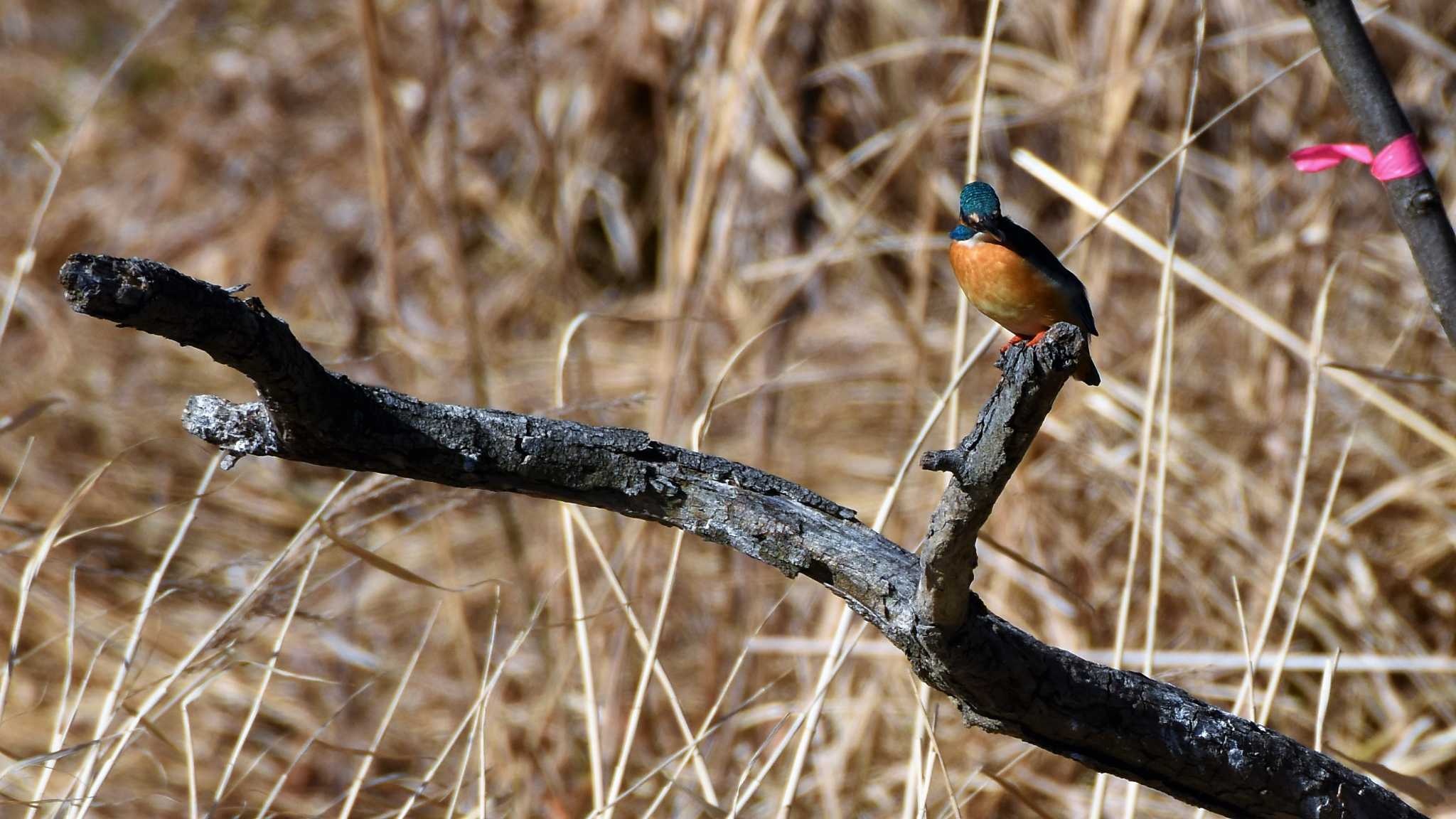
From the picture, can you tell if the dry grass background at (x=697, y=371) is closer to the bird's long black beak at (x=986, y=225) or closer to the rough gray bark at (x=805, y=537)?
the rough gray bark at (x=805, y=537)

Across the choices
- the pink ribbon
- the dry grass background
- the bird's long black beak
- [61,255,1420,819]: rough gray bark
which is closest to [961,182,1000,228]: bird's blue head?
the bird's long black beak

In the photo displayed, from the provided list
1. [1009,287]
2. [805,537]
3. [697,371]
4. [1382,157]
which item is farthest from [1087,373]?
[697,371]

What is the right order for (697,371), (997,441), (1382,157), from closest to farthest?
(997,441) < (1382,157) < (697,371)

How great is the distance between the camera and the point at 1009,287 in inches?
32.5

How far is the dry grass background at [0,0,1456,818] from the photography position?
2332 millimetres

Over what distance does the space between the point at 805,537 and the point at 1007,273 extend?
247 millimetres

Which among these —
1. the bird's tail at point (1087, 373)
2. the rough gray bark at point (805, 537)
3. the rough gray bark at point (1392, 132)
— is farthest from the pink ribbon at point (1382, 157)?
the rough gray bark at point (805, 537)

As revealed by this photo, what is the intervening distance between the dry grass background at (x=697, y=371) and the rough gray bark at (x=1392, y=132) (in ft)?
0.66

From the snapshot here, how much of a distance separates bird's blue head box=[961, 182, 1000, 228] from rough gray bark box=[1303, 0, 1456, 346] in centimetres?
51

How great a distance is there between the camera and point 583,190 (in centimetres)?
390

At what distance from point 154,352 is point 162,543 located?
2.76 feet

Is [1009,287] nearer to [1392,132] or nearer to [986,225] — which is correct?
[986,225]

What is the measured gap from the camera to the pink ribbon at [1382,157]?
109cm

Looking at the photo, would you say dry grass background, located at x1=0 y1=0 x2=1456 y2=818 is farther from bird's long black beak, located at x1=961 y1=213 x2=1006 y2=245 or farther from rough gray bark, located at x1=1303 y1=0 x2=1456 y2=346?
bird's long black beak, located at x1=961 y1=213 x2=1006 y2=245
